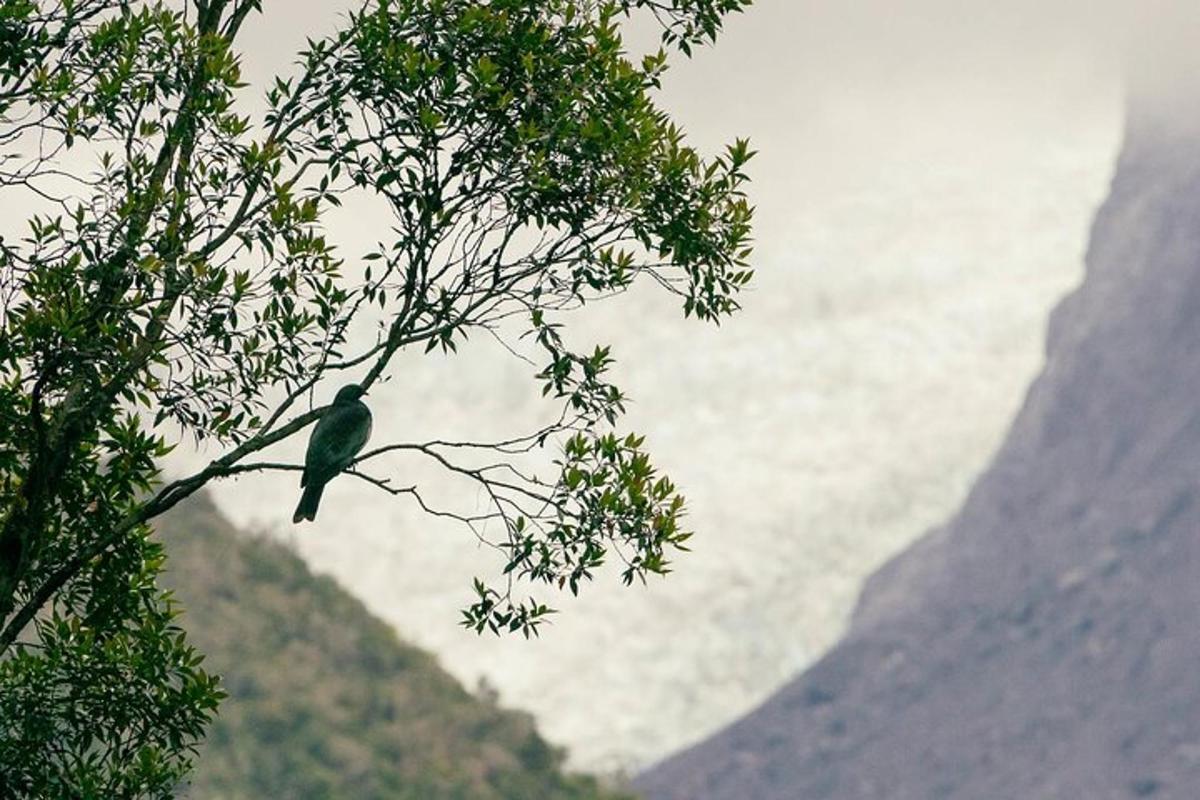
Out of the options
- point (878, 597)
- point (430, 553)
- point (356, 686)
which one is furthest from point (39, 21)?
point (878, 597)

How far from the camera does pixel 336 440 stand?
11312 mm

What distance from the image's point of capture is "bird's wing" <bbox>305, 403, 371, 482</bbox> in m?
11.2

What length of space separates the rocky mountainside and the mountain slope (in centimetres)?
4687

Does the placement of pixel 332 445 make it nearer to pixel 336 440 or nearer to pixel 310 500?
pixel 336 440

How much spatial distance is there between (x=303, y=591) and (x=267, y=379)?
5159 cm

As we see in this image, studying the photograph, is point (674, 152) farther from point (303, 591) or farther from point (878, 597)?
point (878, 597)

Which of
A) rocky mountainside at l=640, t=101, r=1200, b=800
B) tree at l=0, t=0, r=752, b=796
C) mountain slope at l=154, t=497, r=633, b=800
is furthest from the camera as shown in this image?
rocky mountainside at l=640, t=101, r=1200, b=800

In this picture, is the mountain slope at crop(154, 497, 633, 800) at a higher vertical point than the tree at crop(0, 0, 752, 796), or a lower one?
higher

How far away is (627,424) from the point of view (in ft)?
378

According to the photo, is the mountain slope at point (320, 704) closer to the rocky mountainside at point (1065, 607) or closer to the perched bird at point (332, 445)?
the perched bird at point (332, 445)

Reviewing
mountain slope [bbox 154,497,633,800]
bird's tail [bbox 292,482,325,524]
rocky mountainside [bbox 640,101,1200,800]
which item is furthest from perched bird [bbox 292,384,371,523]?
rocky mountainside [bbox 640,101,1200,800]

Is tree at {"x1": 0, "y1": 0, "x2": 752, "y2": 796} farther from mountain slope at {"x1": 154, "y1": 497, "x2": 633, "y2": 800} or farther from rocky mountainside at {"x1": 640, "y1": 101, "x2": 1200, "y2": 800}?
rocky mountainside at {"x1": 640, "y1": 101, "x2": 1200, "y2": 800}

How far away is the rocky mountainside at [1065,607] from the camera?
345 feet

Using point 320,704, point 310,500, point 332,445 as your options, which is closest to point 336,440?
point 332,445
